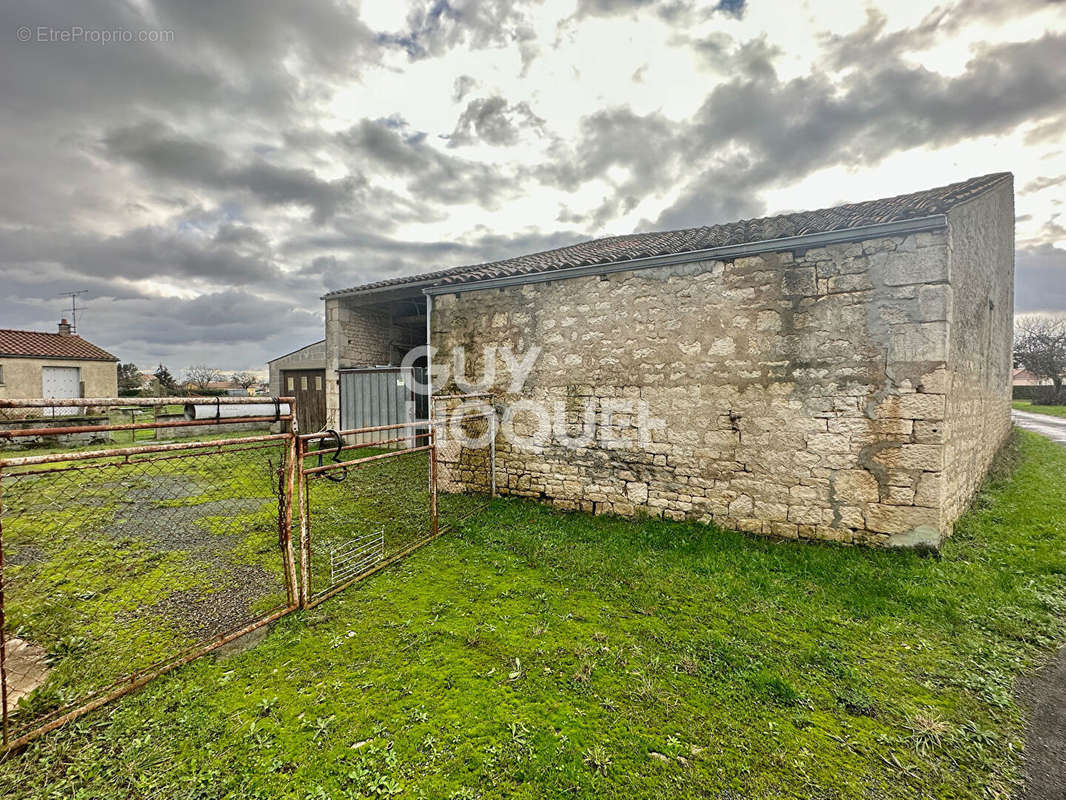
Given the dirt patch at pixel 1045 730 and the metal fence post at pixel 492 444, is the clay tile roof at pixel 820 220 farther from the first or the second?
the dirt patch at pixel 1045 730

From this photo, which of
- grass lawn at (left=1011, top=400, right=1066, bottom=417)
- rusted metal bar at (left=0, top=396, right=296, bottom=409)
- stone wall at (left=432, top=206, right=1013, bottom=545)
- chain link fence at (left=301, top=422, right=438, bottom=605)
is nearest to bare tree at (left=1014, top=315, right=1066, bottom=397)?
grass lawn at (left=1011, top=400, right=1066, bottom=417)

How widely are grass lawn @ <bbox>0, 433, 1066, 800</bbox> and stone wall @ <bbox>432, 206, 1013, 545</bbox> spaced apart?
2.74 ft

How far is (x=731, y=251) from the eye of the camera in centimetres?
498

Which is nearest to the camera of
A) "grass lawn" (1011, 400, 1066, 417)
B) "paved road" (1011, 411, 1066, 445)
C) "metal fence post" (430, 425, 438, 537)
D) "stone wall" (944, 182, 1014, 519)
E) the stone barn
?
the stone barn

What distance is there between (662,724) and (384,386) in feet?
31.7

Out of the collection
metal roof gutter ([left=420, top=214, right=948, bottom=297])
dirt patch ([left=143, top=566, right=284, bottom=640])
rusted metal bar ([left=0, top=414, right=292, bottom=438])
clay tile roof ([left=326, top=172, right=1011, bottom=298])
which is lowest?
dirt patch ([left=143, top=566, right=284, bottom=640])

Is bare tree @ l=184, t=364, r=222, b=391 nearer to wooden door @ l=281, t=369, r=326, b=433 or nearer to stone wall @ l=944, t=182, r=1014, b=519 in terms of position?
wooden door @ l=281, t=369, r=326, b=433

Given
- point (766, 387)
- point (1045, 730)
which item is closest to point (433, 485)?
point (766, 387)

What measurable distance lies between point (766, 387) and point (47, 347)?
30.2m

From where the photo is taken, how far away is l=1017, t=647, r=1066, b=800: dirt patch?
2.06 metres

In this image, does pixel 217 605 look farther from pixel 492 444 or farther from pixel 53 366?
pixel 53 366

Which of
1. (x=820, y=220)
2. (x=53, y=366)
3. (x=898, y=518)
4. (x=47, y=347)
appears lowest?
(x=898, y=518)

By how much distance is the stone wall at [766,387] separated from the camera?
4.31 metres

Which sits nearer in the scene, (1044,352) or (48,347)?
(48,347)
